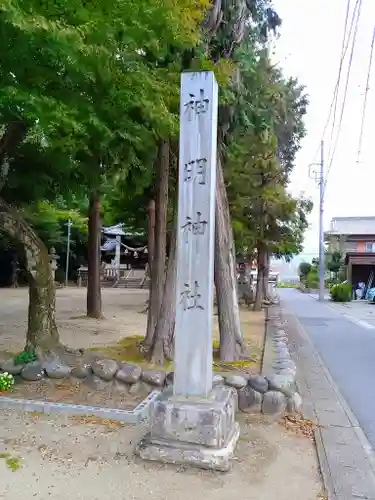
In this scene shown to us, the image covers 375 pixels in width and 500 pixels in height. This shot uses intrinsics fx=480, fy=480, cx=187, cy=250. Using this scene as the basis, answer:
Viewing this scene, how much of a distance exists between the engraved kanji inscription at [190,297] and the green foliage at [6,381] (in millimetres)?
2963

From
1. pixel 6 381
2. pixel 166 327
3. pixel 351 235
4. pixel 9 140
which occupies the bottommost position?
pixel 6 381

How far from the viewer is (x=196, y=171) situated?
468 cm

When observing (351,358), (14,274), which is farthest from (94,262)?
(14,274)

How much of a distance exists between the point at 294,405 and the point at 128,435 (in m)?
2.20

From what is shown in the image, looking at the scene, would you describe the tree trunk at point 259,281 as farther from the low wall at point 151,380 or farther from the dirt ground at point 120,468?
the dirt ground at point 120,468

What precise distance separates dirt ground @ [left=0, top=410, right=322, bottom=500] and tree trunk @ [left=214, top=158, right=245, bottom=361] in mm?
3586

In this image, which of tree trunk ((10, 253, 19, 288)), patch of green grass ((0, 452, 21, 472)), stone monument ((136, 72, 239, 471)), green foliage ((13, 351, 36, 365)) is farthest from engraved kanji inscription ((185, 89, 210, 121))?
tree trunk ((10, 253, 19, 288))

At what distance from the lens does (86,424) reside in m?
5.23

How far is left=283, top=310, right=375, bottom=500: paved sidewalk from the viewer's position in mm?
4012

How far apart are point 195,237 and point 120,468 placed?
85.8 inches

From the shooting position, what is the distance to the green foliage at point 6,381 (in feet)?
20.1

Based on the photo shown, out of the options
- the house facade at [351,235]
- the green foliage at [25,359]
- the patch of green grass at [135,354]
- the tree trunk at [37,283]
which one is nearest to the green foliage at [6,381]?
the green foliage at [25,359]

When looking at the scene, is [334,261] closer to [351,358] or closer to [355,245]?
[355,245]

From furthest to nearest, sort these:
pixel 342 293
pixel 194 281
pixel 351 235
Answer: pixel 351 235 < pixel 342 293 < pixel 194 281
